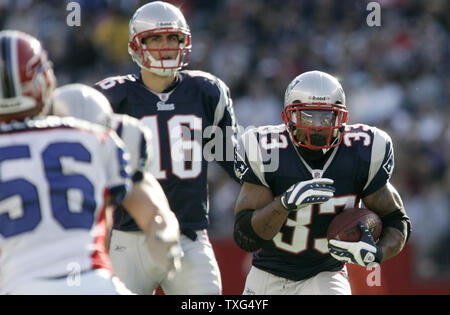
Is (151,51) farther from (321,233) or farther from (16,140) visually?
(16,140)

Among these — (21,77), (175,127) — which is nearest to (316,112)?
(175,127)

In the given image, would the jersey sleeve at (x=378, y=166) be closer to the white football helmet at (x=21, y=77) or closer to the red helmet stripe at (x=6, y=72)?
the white football helmet at (x=21, y=77)

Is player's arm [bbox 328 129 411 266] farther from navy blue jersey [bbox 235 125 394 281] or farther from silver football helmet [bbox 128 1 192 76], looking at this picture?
silver football helmet [bbox 128 1 192 76]

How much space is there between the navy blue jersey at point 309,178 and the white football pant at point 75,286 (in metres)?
1.76

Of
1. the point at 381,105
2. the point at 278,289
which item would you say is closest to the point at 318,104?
the point at 278,289

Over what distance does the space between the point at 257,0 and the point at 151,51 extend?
6.21 m

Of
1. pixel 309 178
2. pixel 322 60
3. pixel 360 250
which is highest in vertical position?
pixel 309 178

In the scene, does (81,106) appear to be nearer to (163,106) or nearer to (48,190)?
(48,190)

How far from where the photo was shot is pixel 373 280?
21.5 ft

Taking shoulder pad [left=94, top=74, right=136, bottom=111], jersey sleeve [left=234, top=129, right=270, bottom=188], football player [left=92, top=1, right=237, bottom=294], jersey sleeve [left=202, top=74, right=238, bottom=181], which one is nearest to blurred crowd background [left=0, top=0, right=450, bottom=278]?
jersey sleeve [left=202, top=74, right=238, bottom=181]

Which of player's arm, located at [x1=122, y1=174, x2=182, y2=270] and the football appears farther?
the football

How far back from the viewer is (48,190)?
2.74 meters

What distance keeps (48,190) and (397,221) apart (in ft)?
7.36

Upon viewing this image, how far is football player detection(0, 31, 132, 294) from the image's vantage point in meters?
2.71
